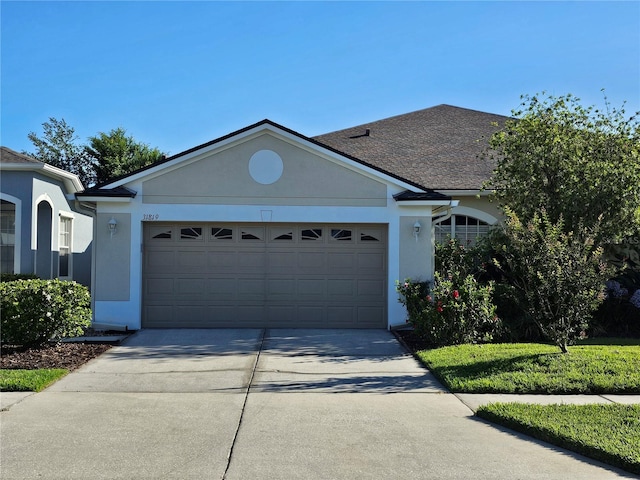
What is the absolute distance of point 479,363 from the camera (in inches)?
350

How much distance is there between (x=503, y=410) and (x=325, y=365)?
3.39 metres

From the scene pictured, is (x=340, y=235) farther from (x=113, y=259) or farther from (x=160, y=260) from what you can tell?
(x=113, y=259)

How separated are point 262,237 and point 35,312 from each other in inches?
190

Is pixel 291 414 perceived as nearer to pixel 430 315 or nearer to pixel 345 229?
pixel 430 315

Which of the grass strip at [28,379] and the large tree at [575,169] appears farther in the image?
the large tree at [575,169]

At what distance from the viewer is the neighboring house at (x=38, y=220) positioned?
1455 cm

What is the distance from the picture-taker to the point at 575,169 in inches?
477

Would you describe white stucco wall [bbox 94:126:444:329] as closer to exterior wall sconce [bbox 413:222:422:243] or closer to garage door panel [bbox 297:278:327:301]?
exterior wall sconce [bbox 413:222:422:243]

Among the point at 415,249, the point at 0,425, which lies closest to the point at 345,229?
the point at 415,249

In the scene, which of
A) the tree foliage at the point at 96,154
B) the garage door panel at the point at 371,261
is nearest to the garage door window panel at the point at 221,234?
the garage door panel at the point at 371,261

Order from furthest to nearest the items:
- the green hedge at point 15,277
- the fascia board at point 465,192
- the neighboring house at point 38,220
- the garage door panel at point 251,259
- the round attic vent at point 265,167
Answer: the fascia board at point 465,192
the neighboring house at point 38,220
the green hedge at point 15,277
the garage door panel at point 251,259
the round attic vent at point 265,167

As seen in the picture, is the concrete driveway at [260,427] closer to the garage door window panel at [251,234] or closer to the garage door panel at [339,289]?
the garage door panel at [339,289]

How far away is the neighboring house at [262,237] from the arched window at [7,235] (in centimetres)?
437

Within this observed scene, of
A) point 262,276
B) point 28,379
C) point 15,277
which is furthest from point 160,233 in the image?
point 28,379
